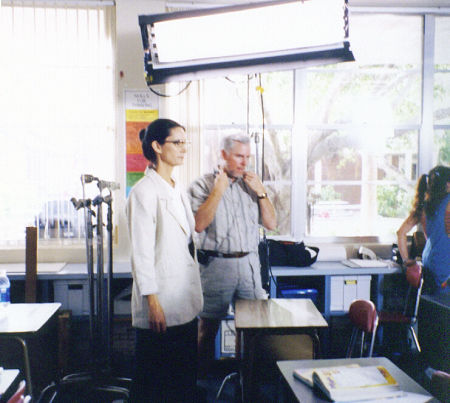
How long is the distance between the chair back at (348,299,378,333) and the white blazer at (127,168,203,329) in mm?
749

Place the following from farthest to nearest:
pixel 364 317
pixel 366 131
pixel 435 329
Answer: pixel 366 131
pixel 435 329
pixel 364 317

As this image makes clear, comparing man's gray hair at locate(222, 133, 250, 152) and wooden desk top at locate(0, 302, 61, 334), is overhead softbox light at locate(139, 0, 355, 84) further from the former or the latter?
wooden desk top at locate(0, 302, 61, 334)

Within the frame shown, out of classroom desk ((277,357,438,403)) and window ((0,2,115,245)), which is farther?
window ((0,2,115,245))

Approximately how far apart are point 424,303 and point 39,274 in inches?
106

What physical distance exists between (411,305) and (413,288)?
12 centimetres

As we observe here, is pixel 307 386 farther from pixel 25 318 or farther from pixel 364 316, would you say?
pixel 25 318

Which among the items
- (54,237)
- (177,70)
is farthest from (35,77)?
(177,70)

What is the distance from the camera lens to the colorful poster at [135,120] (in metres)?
3.49

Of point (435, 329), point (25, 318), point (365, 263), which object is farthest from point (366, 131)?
point (25, 318)

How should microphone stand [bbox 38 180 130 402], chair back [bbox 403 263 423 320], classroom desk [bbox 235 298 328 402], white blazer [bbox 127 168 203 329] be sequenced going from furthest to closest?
chair back [bbox 403 263 423 320] < microphone stand [bbox 38 180 130 402] < classroom desk [bbox 235 298 328 402] < white blazer [bbox 127 168 203 329]

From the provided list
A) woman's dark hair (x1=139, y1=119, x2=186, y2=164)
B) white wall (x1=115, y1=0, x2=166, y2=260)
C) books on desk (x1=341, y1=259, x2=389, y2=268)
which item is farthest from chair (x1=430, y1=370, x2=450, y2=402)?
white wall (x1=115, y1=0, x2=166, y2=260)

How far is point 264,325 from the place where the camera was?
81.0 inches

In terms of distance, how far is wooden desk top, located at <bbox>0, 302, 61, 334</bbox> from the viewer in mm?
1989

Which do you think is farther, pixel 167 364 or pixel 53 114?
pixel 53 114
